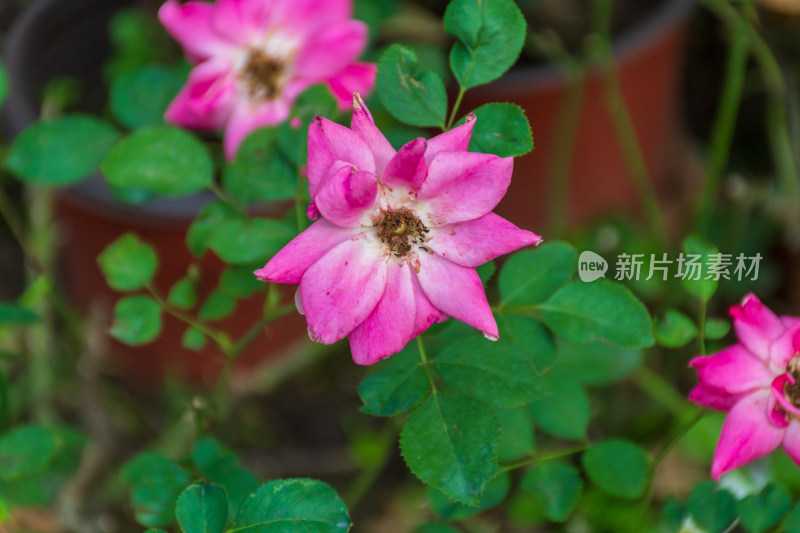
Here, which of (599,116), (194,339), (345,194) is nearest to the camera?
(345,194)

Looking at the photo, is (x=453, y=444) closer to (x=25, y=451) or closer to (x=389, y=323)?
(x=389, y=323)

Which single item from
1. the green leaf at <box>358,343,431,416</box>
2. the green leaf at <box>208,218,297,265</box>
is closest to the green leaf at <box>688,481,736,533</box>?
the green leaf at <box>358,343,431,416</box>

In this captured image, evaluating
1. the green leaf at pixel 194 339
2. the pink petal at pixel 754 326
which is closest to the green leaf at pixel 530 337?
the pink petal at pixel 754 326

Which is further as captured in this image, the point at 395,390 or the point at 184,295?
the point at 184,295

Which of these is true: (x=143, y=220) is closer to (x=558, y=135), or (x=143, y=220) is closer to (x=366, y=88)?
(x=366, y=88)

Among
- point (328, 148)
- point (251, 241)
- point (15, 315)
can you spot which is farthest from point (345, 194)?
point (15, 315)

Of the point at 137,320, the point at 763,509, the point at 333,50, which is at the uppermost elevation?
the point at 333,50

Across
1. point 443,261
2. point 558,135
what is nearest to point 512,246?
point 443,261
